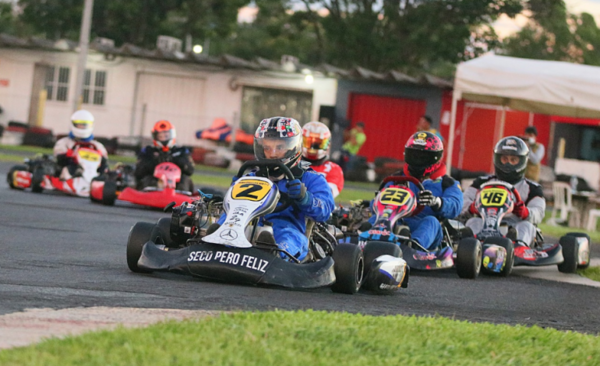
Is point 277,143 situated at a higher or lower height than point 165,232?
higher

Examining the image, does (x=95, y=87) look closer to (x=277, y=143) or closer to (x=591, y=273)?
(x=591, y=273)

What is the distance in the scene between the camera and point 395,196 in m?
9.18

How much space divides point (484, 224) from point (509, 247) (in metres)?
0.76

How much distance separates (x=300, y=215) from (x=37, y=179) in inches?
Result: 358

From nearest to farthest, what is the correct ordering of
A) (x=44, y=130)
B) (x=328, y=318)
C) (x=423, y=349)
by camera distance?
(x=423, y=349) → (x=328, y=318) → (x=44, y=130)

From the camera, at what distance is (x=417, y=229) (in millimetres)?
9438

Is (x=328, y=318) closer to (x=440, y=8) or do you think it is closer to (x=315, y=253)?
(x=315, y=253)

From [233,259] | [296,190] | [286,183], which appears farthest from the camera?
[286,183]

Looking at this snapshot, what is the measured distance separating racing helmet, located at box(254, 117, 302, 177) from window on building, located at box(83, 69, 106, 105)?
86.1 ft

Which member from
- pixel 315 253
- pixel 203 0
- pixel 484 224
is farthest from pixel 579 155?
pixel 315 253

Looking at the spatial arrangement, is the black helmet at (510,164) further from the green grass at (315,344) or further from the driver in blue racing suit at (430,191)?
the green grass at (315,344)

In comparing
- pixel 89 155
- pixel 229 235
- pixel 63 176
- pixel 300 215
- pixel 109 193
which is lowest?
pixel 109 193

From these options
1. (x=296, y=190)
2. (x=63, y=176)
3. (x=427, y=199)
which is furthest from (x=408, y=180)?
(x=63, y=176)

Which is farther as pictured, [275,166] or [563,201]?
[563,201]
